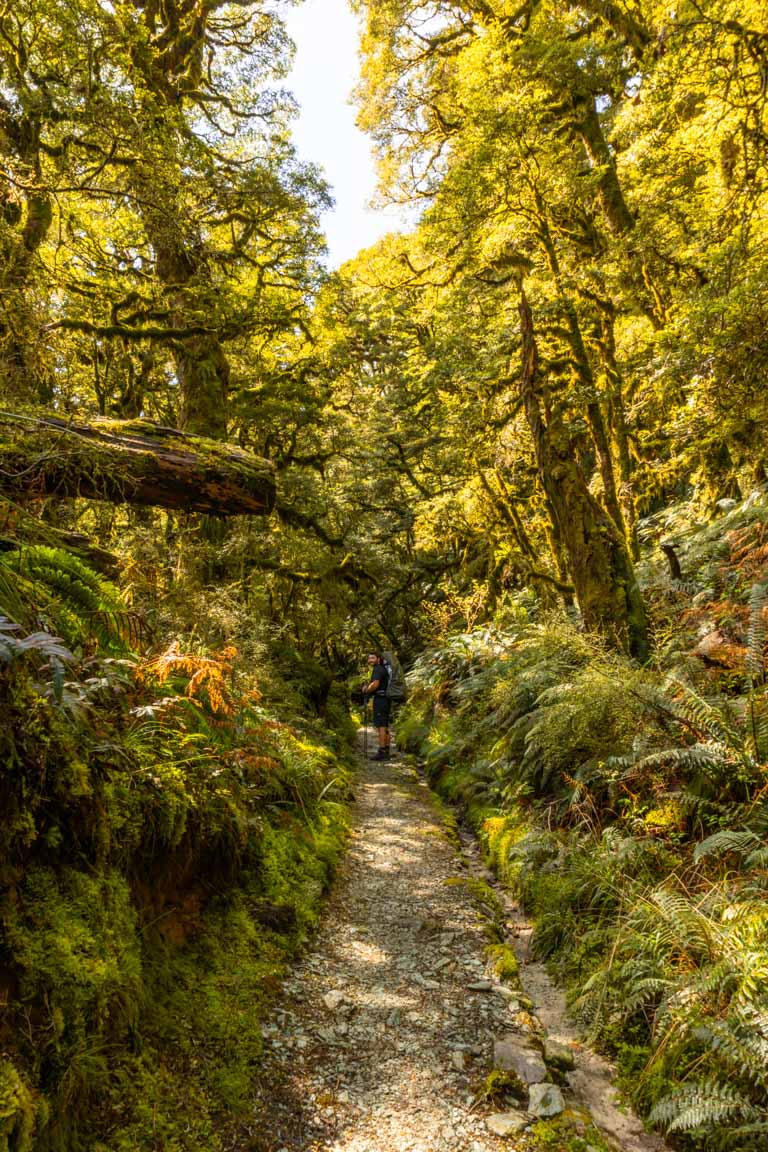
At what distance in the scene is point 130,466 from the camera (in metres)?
4.95

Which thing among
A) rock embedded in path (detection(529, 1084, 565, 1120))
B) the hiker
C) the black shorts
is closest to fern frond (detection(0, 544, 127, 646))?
rock embedded in path (detection(529, 1084, 565, 1120))

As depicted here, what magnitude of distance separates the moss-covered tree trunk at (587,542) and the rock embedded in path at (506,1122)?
5.69 meters

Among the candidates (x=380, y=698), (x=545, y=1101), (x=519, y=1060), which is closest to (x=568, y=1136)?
(x=545, y=1101)

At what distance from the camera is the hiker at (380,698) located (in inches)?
490

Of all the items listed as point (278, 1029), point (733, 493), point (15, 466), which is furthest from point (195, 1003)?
point (733, 493)

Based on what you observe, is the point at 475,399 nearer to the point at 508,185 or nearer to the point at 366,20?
the point at 508,185

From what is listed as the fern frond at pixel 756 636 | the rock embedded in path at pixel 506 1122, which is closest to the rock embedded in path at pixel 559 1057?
the rock embedded in path at pixel 506 1122

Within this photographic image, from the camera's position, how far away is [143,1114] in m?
2.30

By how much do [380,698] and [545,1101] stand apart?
32.1ft

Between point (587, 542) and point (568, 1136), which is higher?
point (587, 542)

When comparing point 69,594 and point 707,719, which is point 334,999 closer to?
point 69,594

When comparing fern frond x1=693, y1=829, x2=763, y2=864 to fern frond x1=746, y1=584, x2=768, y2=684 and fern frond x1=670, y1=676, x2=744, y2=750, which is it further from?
fern frond x1=746, y1=584, x2=768, y2=684

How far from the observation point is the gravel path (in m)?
2.70

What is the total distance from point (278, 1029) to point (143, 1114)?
3.74ft
